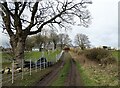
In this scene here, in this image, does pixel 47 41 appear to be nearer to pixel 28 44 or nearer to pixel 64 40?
pixel 64 40

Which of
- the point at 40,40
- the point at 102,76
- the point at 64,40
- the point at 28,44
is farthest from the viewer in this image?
the point at 64,40

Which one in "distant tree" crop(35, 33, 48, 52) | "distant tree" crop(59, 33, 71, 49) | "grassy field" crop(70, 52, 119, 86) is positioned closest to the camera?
"grassy field" crop(70, 52, 119, 86)

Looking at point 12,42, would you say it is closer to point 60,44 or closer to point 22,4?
point 22,4

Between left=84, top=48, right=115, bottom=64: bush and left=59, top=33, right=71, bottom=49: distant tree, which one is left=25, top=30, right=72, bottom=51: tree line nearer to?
left=59, top=33, right=71, bottom=49: distant tree

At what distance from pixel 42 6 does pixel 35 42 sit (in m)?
68.3

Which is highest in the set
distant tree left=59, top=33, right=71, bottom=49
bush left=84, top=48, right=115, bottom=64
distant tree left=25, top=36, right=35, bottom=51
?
distant tree left=59, top=33, right=71, bottom=49

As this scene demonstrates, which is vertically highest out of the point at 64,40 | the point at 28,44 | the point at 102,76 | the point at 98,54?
the point at 64,40

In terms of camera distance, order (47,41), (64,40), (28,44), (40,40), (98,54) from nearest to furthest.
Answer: (98,54) < (28,44) < (40,40) < (47,41) < (64,40)

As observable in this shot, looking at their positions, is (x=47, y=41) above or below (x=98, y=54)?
above

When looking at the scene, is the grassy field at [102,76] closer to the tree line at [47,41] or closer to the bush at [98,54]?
the bush at [98,54]

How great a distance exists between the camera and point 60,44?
151 metres

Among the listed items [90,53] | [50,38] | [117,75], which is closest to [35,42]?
[50,38]

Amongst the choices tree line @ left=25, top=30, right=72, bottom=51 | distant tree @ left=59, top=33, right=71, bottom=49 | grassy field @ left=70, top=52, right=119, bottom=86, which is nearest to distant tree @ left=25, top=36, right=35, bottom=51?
tree line @ left=25, top=30, right=72, bottom=51

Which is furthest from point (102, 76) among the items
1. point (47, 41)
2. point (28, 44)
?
point (47, 41)
